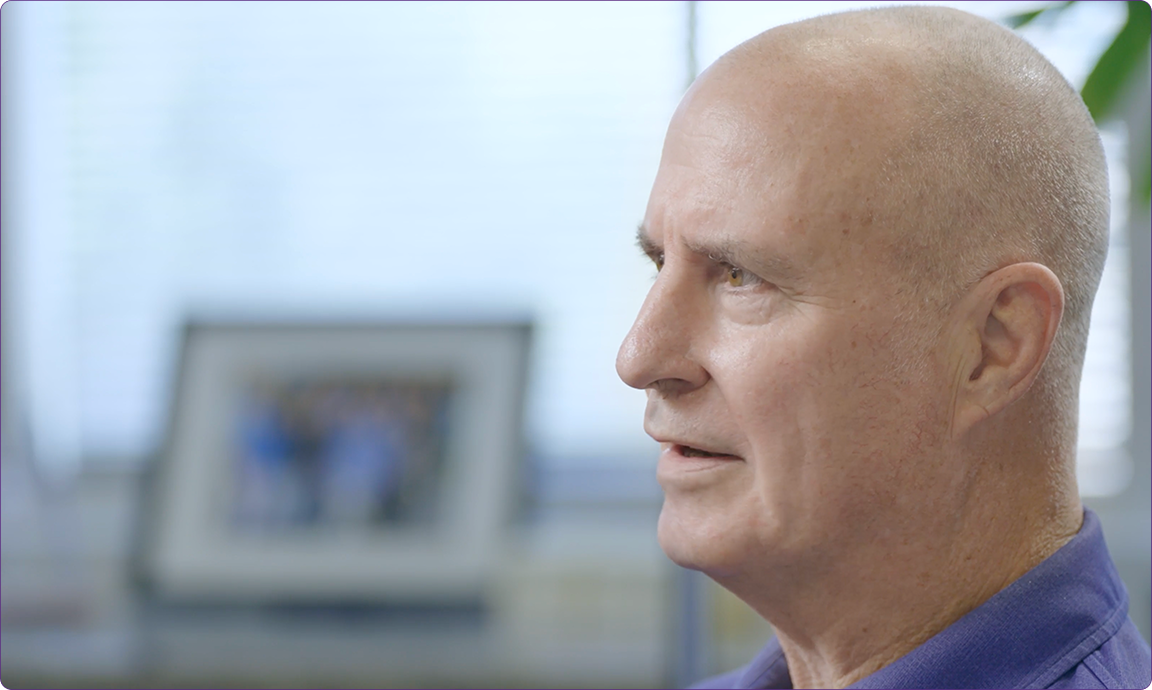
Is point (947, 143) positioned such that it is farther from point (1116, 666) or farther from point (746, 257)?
point (1116, 666)

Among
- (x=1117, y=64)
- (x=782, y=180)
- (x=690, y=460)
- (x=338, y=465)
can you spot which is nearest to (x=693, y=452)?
(x=690, y=460)

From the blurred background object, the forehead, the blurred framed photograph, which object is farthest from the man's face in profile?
the blurred framed photograph

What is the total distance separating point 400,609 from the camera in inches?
96.5

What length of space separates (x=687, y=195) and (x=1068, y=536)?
45 cm

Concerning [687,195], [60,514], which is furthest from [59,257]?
[687,195]

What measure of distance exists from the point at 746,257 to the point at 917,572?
299 millimetres

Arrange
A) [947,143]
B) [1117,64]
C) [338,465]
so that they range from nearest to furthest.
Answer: [947,143] < [1117,64] < [338,465]

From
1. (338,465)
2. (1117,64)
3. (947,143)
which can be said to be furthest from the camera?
(338,465)

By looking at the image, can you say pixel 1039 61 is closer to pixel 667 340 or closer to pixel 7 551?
→ pixel 667 340

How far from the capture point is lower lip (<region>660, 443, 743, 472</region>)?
2.78 ft

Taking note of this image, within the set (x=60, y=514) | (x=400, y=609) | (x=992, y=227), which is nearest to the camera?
(x=992, y=227)

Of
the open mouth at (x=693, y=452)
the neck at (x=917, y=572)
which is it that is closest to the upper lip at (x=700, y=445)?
the open mouth at (x=693, y=452)

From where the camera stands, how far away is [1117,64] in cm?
102

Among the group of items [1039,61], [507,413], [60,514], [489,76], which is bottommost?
[60,514]
